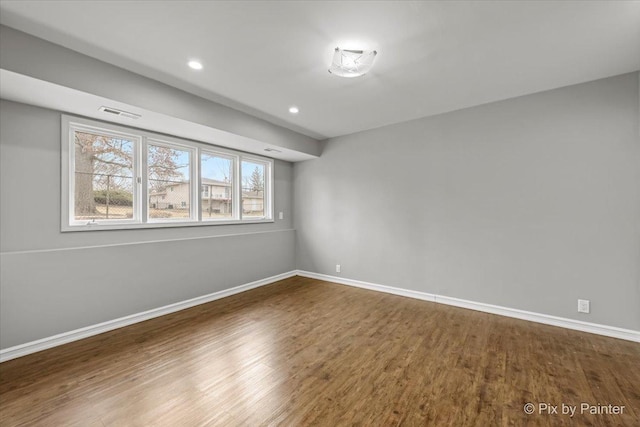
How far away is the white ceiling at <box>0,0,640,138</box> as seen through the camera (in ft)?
5.97

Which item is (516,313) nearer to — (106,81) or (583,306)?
(583,306)

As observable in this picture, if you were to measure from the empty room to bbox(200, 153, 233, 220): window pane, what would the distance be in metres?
0.04

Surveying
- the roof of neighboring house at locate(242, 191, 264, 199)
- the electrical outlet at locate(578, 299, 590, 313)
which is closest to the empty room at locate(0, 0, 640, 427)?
the electrical outlet at locate(578, 299, 590, 313)

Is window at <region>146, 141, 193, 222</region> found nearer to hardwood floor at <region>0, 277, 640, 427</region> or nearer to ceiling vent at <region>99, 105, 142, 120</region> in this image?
ceiling vent at <region>99, 105, 142, 120</region>

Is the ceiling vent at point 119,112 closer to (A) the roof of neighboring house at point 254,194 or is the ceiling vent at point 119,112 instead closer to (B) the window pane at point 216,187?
(B) the window pane at point 216,187

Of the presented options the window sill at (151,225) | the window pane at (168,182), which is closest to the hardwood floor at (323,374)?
the window sill at (151,225)

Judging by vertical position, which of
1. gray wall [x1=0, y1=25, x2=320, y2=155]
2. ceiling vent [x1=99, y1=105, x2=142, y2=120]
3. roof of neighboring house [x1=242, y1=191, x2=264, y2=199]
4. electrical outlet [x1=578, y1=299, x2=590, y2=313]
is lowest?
electrical outlet [x1=578, y1=299, x2=590, y2=313]

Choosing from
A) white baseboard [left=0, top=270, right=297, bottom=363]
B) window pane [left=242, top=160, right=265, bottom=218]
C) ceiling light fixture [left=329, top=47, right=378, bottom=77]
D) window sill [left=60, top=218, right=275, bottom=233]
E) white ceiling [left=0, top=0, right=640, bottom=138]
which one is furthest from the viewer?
window pane [left=242, top=160, right=265, bottom=218]

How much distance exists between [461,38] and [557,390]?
2.84 meters

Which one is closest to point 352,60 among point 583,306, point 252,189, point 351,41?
point 351,41

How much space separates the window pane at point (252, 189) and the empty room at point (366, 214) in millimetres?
391

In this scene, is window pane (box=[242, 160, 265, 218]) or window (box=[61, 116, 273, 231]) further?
window pane (box=[242, 160, 265, 218])

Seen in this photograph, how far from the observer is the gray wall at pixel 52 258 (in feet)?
7.93

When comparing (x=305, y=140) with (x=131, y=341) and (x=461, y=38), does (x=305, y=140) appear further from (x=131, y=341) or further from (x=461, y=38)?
(x=131, y=341)
